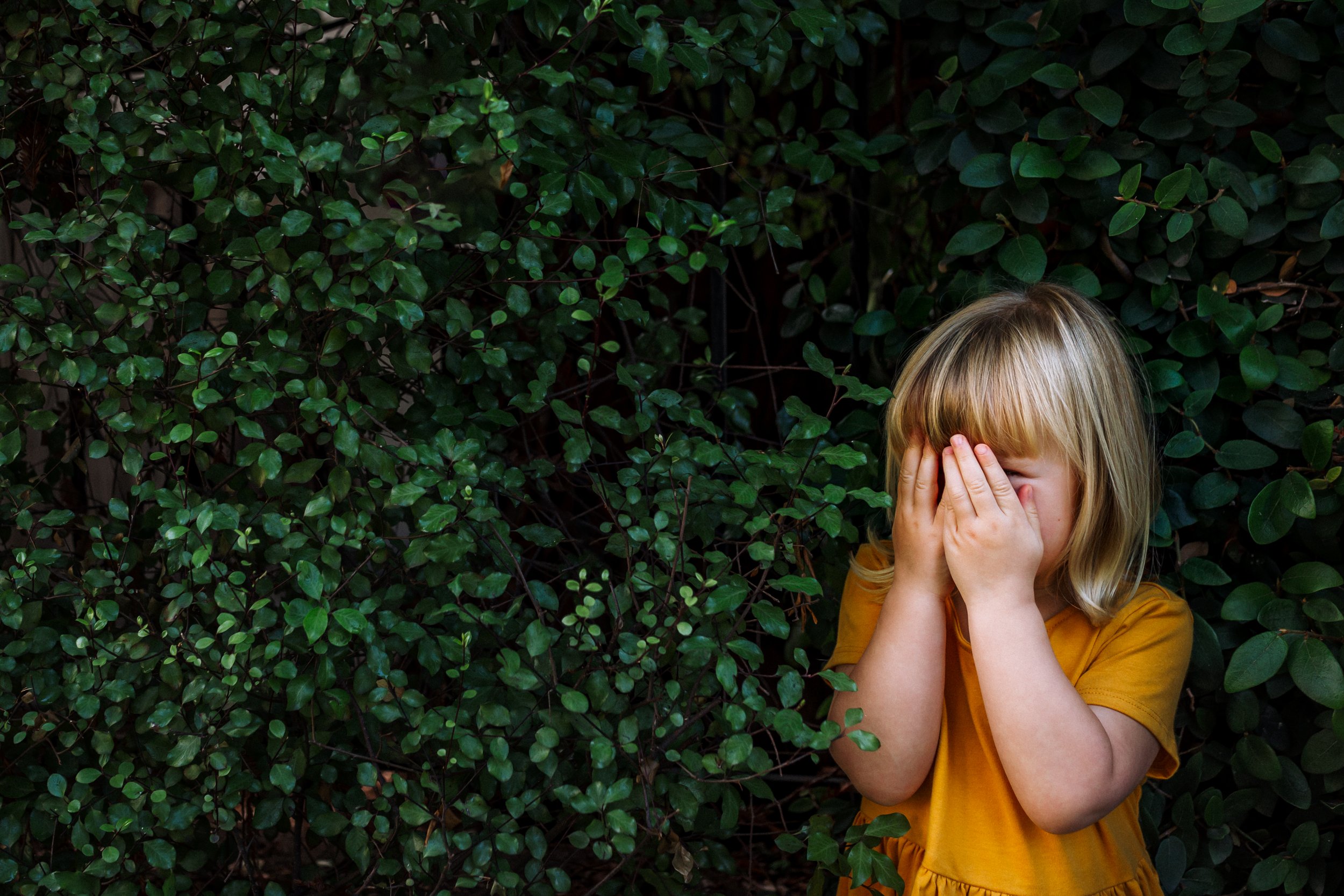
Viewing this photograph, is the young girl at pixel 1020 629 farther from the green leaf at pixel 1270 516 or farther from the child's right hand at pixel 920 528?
the green leaf at pixel 1270 516

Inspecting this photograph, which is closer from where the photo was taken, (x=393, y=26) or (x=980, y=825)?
(x=393, y=26)

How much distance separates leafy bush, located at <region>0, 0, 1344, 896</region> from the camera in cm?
120

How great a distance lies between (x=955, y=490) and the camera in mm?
1358

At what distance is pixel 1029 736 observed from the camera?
4.26 feet

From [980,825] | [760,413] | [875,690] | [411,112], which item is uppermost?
[411,112]

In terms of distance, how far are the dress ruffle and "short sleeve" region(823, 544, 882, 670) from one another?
241mm

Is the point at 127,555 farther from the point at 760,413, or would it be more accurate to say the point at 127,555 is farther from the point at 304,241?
the point at 760,413

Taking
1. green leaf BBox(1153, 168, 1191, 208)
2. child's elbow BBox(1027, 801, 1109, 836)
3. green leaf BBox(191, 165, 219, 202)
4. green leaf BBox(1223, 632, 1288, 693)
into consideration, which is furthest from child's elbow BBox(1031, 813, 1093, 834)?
green leaf BBox(191, 165, 219, 202)

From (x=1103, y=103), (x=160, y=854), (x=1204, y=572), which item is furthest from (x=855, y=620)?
(x=160, y=854)

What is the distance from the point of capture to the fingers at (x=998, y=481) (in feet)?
4.40

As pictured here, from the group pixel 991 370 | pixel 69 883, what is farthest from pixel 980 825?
pixel 69 883

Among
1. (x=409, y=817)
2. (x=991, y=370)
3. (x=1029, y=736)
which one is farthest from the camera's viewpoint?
(x=991, y=370)

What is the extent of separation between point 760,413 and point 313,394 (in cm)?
Result: 153

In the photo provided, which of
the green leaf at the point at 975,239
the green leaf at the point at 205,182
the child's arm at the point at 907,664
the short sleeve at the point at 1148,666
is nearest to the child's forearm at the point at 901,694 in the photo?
the child's arm at the point at 907,664
